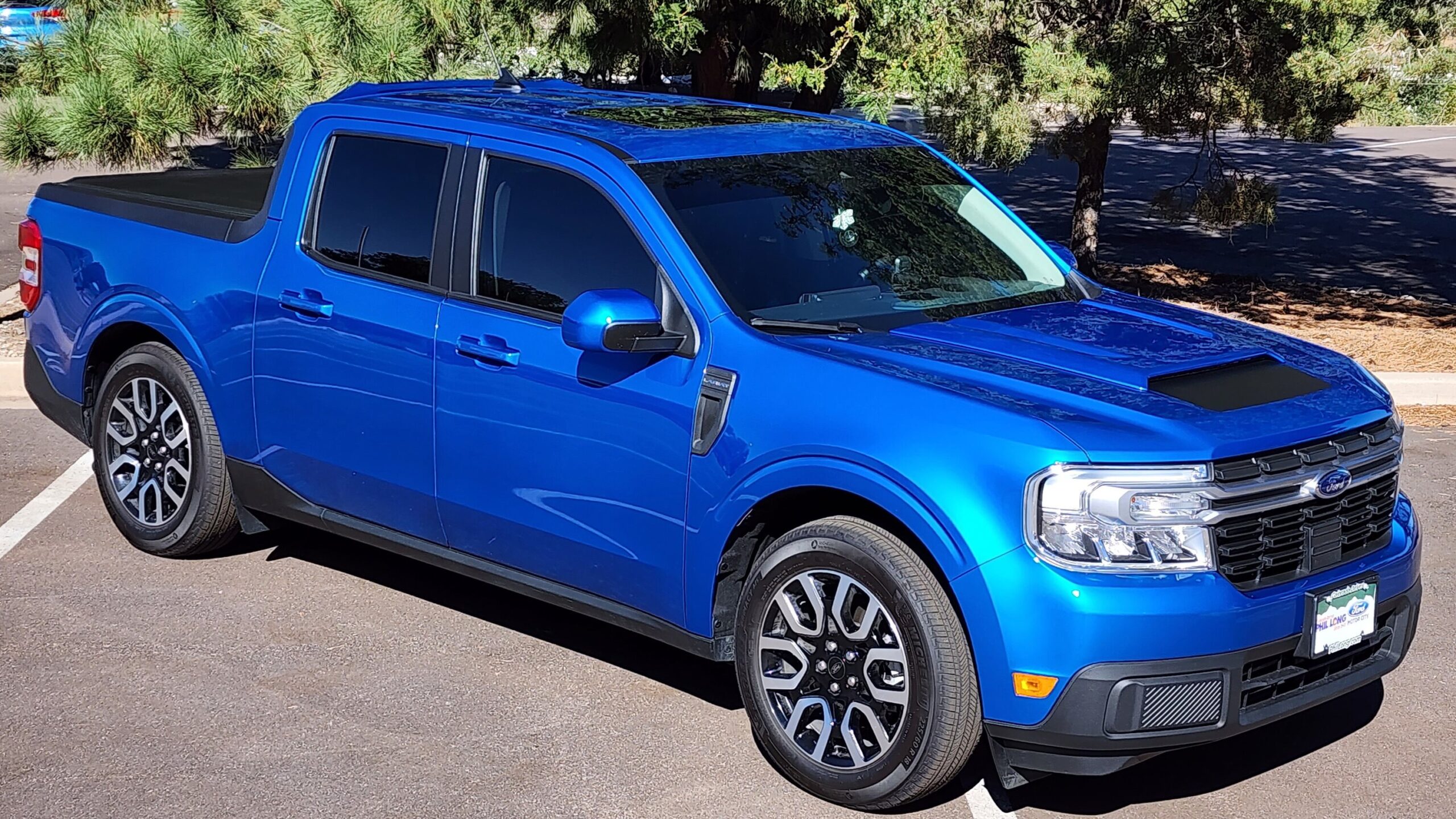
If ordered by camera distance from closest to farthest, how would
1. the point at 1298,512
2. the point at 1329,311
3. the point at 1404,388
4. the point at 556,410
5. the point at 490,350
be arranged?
the point at 1298,512 < the point at 556,410 < the point at 490,350 < the point at 1404,388 < the point at 1329,311

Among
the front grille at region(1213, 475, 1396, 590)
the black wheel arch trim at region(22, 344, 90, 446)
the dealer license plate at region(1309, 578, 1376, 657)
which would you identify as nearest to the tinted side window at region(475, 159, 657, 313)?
the front grille at region(1213, 475, 1396, 590)

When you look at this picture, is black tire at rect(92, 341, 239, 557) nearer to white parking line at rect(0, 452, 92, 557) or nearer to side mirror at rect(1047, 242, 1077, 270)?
white parking line at rect(0, 452, 92, 557)

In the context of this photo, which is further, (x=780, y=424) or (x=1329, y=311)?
(x=1329, y=311)

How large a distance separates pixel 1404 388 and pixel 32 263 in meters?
7.47

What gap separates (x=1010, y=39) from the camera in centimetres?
1125

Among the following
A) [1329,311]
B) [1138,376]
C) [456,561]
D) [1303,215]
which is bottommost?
[1303,215]

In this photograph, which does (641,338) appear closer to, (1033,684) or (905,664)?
(905,664)

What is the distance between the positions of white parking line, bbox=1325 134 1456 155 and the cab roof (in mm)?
23105

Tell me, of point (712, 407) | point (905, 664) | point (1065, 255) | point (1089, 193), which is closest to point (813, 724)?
point (905, 664)

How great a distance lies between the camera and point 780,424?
14.9 ft

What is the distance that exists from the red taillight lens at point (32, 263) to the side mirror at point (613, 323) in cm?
323

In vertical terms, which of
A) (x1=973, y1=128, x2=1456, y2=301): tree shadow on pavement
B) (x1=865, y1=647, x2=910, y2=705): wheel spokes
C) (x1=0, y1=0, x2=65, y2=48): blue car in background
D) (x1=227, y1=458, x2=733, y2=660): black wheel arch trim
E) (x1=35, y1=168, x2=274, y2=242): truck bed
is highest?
(x1=0, y1=0, x2=65, y2=48): blue car in background

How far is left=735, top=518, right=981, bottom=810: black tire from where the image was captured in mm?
4238

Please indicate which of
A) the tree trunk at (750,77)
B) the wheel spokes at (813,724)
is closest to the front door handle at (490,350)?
the wheel spokes at (813,724)
